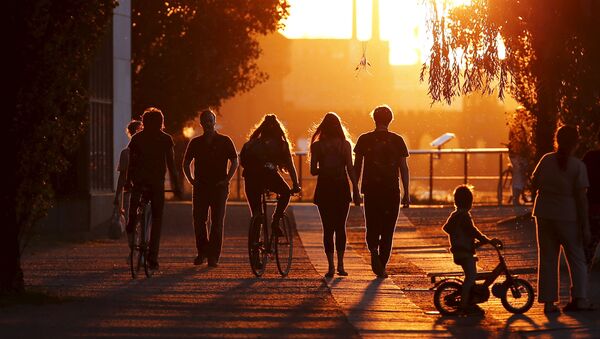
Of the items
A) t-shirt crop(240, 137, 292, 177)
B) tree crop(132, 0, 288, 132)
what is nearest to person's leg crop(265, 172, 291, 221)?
t-shirt crop(240, 137, 292, 177)

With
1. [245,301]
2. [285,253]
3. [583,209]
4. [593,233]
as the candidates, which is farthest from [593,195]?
[285,253]

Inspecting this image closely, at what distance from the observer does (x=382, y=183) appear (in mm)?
16672

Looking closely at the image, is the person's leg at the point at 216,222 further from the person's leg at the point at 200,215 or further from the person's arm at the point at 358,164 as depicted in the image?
the person's arm at the point at 358,164

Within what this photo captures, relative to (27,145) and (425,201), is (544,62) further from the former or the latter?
(425,201)

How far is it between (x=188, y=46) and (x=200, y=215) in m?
22.6

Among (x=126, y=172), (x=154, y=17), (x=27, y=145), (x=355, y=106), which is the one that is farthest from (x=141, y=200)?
(x=355, y=106)

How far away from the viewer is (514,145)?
27.2 meters

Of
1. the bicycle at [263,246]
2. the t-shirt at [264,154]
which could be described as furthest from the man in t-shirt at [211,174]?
the bicycle at [263,246]

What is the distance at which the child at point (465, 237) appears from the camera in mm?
13180

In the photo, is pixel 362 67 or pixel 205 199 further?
pixel 362 67

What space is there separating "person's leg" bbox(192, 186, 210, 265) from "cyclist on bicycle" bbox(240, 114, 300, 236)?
69cm

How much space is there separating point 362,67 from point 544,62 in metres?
2.17

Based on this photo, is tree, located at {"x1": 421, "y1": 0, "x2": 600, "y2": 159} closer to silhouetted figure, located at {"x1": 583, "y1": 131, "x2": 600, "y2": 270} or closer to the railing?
silhouetted figure, located at {"x1": 583, "y1": 131, "x2": 600, "y2": 270}

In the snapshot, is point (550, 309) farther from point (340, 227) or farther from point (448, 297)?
point (340, 227)
